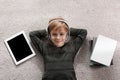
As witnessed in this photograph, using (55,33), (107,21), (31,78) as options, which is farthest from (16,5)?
(107,21)

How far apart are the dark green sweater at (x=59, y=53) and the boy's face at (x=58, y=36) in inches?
2.1

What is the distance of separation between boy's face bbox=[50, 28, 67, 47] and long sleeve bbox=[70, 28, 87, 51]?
81 millimetres

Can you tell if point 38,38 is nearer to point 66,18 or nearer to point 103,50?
point 66,18

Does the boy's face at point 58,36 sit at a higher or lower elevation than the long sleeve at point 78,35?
higher

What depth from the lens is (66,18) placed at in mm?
1518

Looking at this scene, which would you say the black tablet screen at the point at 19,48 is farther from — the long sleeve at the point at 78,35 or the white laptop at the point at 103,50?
the white laptop at the point at 103,50

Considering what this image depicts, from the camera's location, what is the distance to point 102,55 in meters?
1.42


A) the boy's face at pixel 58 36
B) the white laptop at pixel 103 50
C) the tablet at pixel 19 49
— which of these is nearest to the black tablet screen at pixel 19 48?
the tablet at pixel 19 49

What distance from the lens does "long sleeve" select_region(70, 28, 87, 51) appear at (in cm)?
143

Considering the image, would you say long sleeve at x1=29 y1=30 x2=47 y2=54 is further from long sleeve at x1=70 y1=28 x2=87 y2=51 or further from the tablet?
long sleeve at x1=70 y1=28 x2=87 y2=51

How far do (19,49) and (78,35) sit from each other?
0.35 m

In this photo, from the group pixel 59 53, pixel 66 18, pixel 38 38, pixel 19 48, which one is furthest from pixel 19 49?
pixel 66 18

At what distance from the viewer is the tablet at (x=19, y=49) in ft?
4.76

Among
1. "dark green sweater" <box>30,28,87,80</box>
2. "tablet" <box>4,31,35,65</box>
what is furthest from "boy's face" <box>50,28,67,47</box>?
"tablet" <box>4,31,35,65</box>
